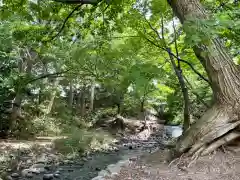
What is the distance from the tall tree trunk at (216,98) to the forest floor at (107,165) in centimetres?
25

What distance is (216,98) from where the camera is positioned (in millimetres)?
4223

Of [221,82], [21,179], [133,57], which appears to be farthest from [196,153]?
[133,57]

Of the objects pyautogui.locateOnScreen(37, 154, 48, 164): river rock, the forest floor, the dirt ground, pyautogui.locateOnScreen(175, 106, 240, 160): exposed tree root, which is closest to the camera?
the dirt ground

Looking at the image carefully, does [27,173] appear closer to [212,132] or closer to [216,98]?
[212,132]

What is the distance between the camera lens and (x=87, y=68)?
963cm

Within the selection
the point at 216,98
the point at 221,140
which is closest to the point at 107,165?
the point at 221,140

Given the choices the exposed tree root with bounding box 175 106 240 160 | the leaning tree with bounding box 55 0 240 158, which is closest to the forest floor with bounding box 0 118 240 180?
the exposed tree root with bounding box 175 106 240 160

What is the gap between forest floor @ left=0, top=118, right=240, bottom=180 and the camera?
390cm

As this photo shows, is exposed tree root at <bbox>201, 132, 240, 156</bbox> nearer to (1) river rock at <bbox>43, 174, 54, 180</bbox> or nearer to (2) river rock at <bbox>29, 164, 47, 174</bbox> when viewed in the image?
(1) river rock at <bbox>43, 174, 54, 180</bbox>

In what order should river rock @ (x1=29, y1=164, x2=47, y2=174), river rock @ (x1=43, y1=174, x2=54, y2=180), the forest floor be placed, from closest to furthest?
the forest floor, river rock @ (x1=43, y1=174, x2=54, y2=180), river rock @ (x1=29, y1=164, x2=47, y2=174)

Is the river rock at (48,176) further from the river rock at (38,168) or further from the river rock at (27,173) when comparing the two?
the river rock at (38,168)

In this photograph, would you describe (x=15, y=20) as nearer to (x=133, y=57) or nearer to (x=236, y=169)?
(x=133, y=57)

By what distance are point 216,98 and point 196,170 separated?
1.26 meters

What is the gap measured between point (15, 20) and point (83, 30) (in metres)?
2.69
